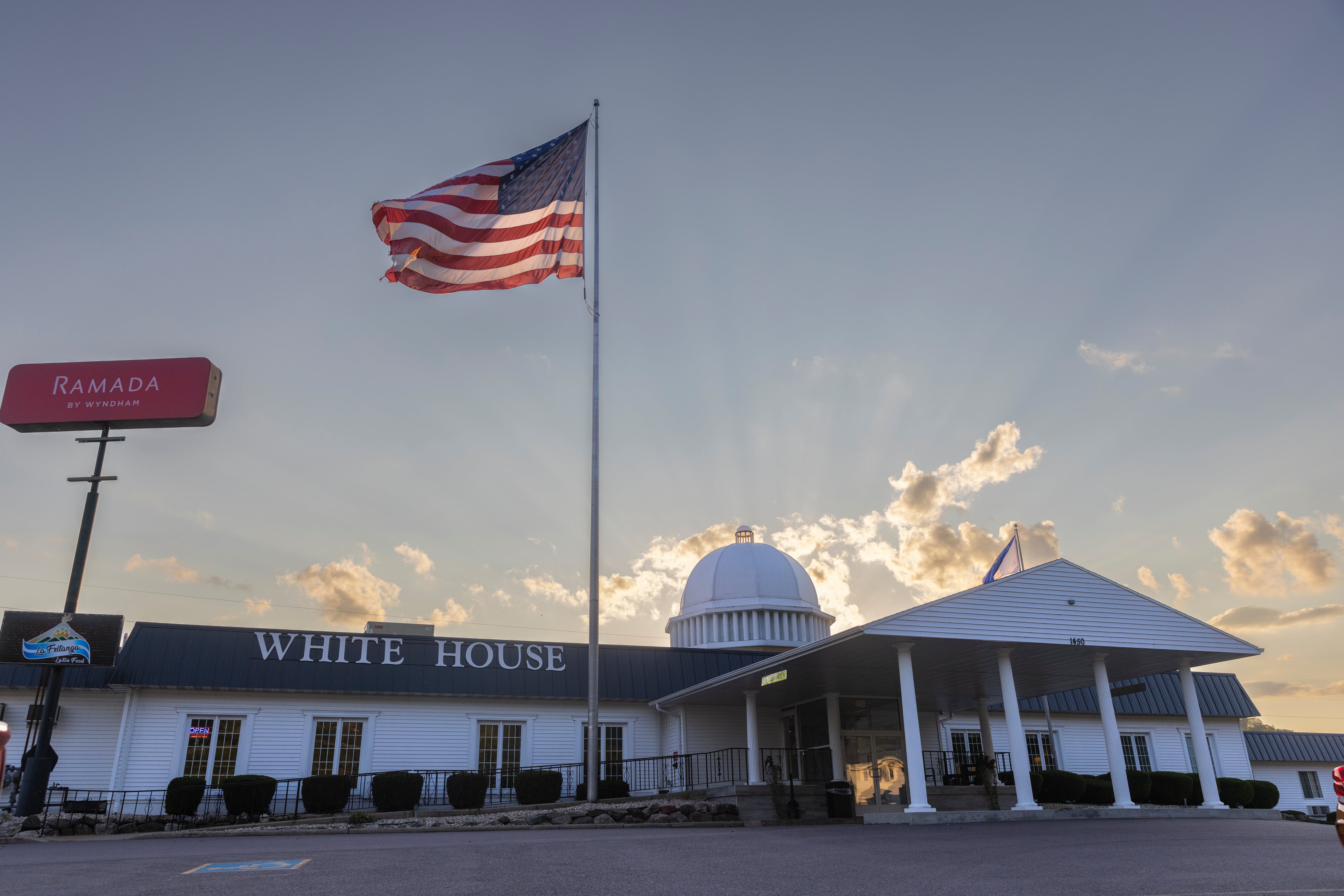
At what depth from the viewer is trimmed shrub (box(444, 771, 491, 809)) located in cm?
2489

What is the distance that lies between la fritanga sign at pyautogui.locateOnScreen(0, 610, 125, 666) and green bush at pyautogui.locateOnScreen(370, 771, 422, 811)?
763 centimetres

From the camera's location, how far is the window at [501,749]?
1110 inches

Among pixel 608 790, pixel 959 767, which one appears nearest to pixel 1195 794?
pixel 959 767

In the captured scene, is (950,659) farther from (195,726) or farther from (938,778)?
(195,726)

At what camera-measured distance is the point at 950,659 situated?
21844 millimetres

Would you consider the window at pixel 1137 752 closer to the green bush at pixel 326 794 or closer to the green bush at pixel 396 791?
the green bush at pixel 396 791

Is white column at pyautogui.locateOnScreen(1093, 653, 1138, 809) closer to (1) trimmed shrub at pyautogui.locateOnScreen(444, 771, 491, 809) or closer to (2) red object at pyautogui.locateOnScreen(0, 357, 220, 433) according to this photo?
(1) trimmed shrub at pyautogui.locateOnScreen(444, 771, 491, 809)

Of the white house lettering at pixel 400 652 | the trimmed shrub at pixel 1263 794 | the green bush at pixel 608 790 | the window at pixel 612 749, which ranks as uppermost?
the white house lettering at pixel 400 652

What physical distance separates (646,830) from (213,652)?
1606 cm

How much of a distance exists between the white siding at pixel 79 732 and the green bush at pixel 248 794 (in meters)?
4.20

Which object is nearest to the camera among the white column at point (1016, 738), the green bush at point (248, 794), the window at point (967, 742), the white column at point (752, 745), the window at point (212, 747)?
the white column at point (1016, 738)

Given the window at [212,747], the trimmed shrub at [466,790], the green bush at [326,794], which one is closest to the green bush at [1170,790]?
the trimmed shrub at [466,790]

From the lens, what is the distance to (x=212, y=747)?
25.9 metres

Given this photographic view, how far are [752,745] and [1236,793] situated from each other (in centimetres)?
1933
